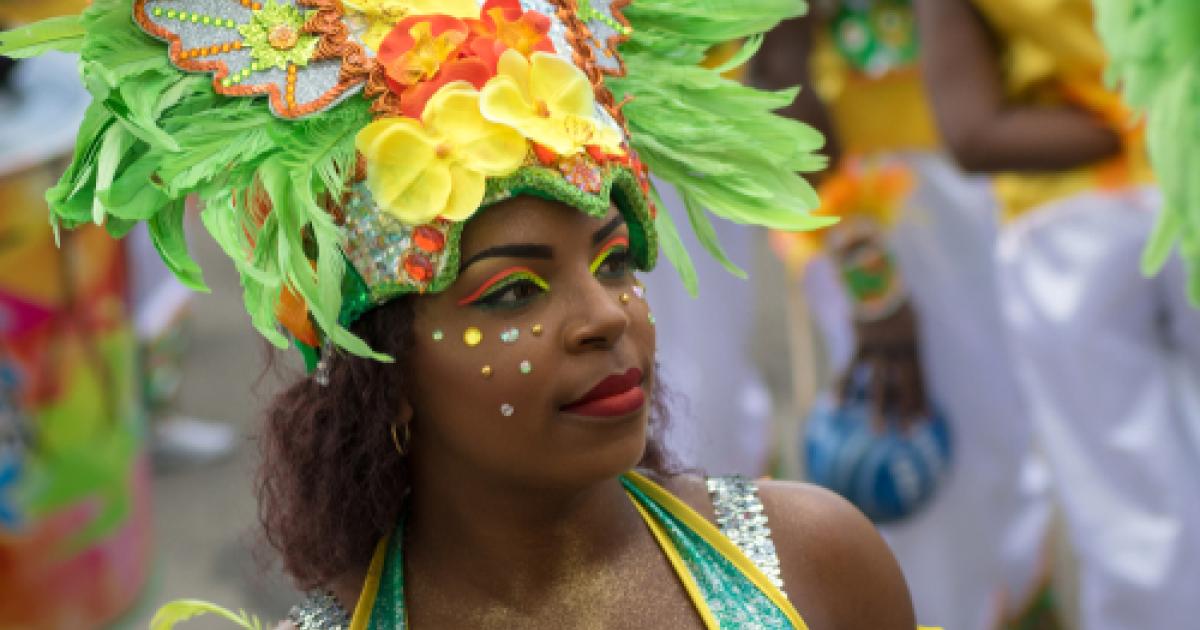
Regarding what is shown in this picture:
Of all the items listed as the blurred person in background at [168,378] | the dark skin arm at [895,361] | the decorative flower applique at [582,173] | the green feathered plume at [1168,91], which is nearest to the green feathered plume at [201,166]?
the decorative flower applique at [582,173]

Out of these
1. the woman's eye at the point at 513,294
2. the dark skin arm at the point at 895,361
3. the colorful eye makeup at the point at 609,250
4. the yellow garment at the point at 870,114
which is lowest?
the dark skin arm at the point at 895,361

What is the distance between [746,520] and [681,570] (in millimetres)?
147

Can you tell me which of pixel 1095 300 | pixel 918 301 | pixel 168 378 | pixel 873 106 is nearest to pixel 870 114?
pixel 873 106

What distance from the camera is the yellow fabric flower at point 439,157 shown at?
92.1 inches

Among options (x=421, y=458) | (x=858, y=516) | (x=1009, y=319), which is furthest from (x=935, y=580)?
(x=421, y=458)

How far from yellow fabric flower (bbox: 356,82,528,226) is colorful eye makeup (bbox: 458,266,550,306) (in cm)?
9

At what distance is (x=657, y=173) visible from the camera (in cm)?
274

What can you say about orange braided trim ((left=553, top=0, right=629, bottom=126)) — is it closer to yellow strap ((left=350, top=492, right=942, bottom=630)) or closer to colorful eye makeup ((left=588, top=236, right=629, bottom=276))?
colorful eye makeup ((left=588, top=236, right=629, bottom=276))

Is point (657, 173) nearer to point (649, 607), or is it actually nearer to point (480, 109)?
point (480, 109)

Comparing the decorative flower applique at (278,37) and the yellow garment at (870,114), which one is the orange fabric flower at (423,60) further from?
the yellow garment at (870,114)

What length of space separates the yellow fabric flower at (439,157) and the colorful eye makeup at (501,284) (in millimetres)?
89

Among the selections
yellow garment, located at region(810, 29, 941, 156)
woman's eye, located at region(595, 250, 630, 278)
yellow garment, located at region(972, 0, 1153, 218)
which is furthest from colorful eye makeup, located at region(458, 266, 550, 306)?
yellow garment, located at region(810, 29, 941, 156)

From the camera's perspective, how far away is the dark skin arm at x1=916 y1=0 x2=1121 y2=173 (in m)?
4.67

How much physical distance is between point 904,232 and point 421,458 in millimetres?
2905
